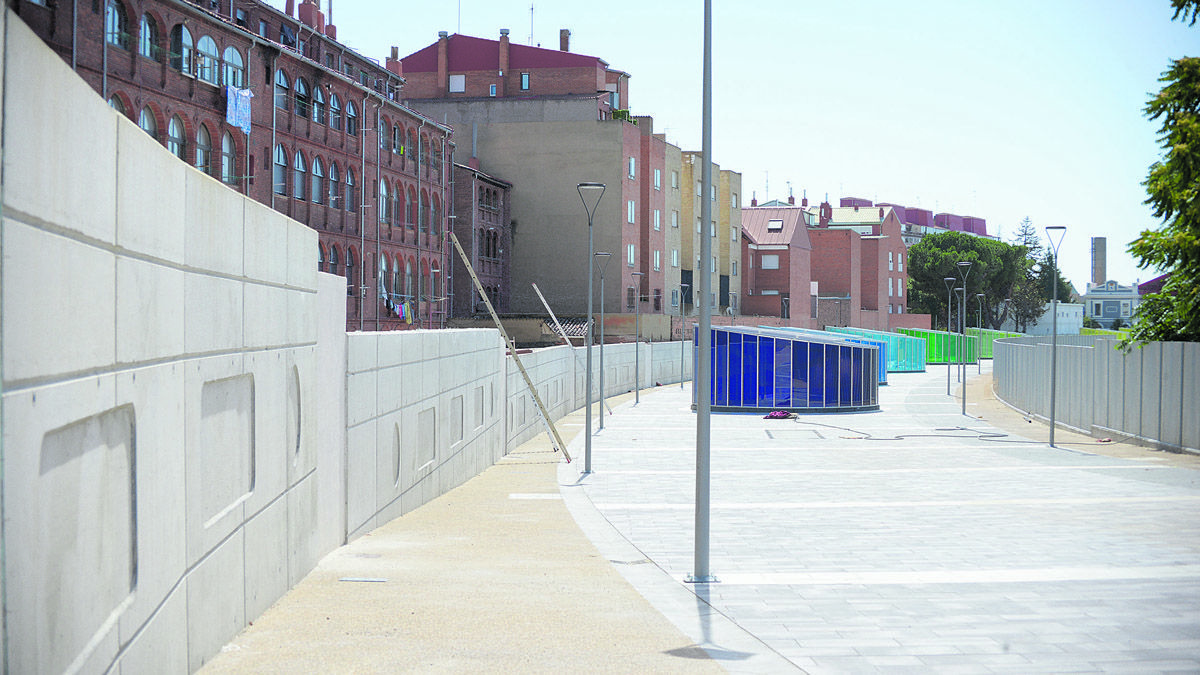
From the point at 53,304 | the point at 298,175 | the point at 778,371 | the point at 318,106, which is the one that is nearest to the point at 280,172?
the point at 298,175

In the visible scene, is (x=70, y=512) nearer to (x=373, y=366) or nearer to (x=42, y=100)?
(x=42, y=100)

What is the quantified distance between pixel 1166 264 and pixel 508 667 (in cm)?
2674

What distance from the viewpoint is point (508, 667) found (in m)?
8.01

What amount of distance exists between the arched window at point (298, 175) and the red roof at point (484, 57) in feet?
110

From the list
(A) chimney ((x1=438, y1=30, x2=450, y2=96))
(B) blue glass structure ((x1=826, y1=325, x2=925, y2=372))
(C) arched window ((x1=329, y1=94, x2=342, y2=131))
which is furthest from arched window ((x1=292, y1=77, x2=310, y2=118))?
(B) blue glass structure ((x1=826, y1=325, x2=925, y2=372))

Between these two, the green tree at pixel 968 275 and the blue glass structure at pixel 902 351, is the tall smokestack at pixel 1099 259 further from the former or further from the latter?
the blue glass structure at pixel 902 351

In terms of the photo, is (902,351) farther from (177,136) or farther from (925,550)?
(925,550)

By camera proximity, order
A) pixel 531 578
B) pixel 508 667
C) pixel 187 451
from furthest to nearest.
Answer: pixel 531 578
pixel 508 667
pixel 187 451

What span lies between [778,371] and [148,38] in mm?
25127

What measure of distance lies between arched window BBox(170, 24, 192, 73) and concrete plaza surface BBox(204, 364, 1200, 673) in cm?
1744

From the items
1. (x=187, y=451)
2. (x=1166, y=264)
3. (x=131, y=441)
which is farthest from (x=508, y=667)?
(x=1166, y=264)

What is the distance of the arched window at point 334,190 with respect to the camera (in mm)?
45781

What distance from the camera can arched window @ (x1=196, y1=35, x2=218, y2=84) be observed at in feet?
116

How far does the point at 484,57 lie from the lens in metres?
74.9
